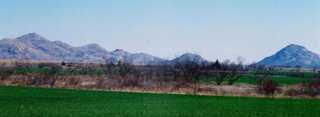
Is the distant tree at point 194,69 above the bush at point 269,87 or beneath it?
above

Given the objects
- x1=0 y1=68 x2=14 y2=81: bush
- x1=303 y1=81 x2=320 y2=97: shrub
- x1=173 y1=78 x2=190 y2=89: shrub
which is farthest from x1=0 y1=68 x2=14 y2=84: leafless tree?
x1=303 y1=81 x2=320 y2=97: shrub

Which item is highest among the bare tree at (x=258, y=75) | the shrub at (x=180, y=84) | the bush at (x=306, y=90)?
the bare tree at (x=258, y=75)

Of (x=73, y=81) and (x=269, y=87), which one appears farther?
(x=73, y=81)

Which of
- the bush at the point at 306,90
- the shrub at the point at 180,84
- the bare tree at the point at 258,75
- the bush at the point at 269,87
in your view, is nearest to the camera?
the bush at the point at 306,90

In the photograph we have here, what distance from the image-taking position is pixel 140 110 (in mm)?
23375

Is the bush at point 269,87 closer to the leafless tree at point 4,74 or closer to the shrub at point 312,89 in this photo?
the shrub at point 312,89

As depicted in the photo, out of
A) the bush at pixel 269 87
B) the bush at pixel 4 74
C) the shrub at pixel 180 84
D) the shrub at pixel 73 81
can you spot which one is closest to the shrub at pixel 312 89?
the bush at pixel 269 87

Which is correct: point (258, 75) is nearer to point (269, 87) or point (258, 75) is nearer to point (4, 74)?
point (269, 87)

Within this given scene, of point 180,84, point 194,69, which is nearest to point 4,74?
point 180,84

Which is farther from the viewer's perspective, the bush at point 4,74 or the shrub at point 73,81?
the bush at point 4,74

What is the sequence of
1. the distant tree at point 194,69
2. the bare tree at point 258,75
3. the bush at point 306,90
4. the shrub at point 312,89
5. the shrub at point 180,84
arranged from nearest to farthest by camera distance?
the bush at point 306,90 → the shrub at point 312,89 → the shrub at point 180,84 → the bare tree at point 258,75 → the distant tree at point 194,69

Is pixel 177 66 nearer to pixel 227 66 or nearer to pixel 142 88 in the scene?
pixel 227 66

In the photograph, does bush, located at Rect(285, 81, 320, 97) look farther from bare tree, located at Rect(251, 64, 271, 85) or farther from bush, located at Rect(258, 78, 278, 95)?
bare tree, located at Rect(251, 64, 271, 85)

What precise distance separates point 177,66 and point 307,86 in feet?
73.7
